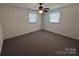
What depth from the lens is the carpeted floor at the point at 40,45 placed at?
4.76 ft

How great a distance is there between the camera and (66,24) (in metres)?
1.46

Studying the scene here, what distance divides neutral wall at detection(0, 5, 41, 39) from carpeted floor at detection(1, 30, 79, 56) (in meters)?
0.08

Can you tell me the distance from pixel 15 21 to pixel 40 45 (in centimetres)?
51

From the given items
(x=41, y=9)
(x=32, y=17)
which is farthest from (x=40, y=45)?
(x=41, y=9)

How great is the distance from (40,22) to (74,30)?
0.51 meters

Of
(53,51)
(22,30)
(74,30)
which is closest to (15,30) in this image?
(22,30)

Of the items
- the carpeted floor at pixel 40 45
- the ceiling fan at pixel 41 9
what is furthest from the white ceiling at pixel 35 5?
the carpeted floor at pixel 40 45

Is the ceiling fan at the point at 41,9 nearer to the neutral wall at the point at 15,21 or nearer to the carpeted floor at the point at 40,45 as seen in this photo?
the neutral wall at the point at 15,21

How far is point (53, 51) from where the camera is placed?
4.96ft

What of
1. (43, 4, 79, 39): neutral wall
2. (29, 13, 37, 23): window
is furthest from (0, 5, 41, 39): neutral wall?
(43, 4, 79, 39): neutral wall

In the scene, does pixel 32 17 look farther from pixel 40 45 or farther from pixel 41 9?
pixel 40 45

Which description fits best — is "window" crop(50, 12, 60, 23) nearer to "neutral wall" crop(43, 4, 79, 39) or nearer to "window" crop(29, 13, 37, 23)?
"neutral wall" crop(43, 4, 79, 39)

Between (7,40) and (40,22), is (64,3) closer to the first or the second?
(40,22)

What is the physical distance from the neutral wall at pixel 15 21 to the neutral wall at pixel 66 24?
0.47 feet
